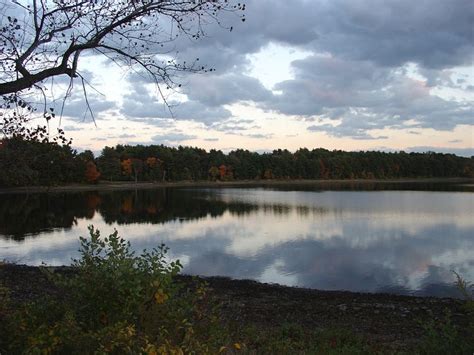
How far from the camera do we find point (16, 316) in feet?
14.7

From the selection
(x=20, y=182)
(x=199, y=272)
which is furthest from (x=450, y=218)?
(x=20, y=182)

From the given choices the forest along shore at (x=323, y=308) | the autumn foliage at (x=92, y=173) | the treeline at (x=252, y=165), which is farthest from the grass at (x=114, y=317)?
the autumn foliage at (x=92, y=173)

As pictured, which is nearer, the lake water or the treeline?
the lake water

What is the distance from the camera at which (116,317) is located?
432cm

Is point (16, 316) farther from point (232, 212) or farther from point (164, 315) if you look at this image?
point (232, 212)

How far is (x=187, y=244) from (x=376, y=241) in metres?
11.6

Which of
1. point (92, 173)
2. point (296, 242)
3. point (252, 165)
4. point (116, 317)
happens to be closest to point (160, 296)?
point (116, 317)

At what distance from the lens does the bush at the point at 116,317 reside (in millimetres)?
3998

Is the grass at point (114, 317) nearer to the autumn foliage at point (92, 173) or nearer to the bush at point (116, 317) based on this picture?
the bush at point (116, 317)

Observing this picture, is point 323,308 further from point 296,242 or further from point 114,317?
point 296,242

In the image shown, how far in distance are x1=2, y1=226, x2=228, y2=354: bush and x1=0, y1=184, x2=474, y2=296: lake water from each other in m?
14.2

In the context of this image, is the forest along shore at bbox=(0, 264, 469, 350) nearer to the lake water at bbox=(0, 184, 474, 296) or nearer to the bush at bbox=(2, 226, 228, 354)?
the lake water at bbox=(0, 184, 474, 296)

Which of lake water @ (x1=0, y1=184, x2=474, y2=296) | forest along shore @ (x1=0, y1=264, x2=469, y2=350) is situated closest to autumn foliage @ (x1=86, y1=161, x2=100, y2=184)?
lake water @ (x1=0, y1=184, x2=474, y2=296)

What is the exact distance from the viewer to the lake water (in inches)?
784
